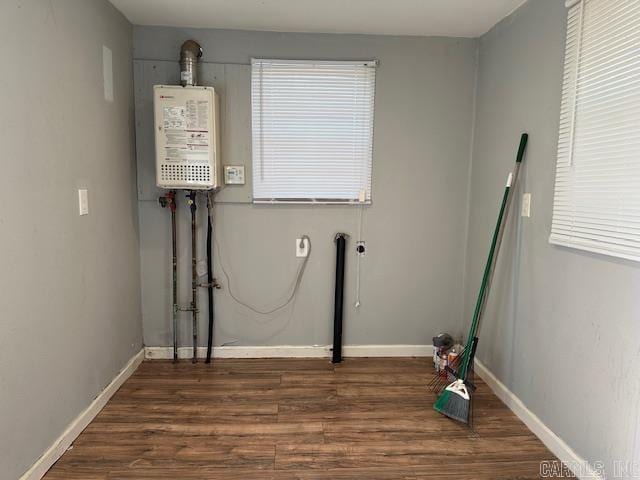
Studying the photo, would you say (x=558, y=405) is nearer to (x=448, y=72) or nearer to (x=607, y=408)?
(x=607, y=408)

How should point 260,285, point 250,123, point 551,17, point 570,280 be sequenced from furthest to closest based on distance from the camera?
point 260,285 < point 250,123 < point 551,17 < point 570,280

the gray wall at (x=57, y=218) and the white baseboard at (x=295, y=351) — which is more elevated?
the gray wall at (x=57, y=218)

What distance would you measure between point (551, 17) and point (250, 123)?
6.21 feet

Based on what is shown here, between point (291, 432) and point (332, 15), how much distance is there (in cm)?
250

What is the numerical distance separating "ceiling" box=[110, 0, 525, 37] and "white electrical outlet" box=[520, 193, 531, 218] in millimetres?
1126

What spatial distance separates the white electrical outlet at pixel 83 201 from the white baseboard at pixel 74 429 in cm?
107

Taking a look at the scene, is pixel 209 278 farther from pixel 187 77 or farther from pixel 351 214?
pixel 187 77

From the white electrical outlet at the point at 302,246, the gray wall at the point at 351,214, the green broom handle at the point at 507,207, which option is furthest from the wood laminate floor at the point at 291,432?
the white electrical outlet at the point at 302,246

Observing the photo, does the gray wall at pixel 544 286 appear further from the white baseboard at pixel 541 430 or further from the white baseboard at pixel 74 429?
the white baseboard at pixel 74 429

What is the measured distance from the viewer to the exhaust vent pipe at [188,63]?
2.50 m

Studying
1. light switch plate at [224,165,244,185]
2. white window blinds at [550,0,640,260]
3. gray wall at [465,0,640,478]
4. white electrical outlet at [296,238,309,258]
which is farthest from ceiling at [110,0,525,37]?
white electrical outlet at [296,238,309,258]

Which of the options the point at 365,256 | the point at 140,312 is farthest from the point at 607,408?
the point at 140,312

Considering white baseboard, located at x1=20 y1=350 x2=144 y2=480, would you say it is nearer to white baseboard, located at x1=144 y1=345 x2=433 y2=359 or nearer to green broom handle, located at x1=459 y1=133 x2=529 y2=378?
white baseboard, located at x1=144 y1=345 x2=433 y2=359

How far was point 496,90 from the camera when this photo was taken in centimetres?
251
